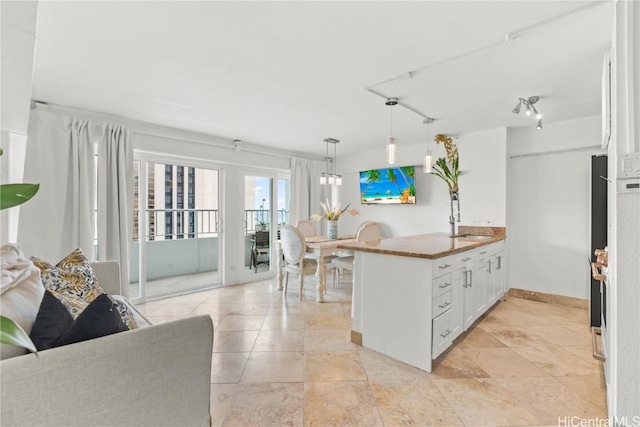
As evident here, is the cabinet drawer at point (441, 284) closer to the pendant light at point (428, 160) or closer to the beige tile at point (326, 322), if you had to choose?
the beige tile at point (326, 322)

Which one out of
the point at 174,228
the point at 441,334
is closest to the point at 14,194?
the point at 441,334

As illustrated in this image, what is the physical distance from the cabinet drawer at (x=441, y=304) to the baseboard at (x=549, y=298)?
2188mm

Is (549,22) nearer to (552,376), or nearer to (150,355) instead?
(552,376)

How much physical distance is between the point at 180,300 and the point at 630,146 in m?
4.28

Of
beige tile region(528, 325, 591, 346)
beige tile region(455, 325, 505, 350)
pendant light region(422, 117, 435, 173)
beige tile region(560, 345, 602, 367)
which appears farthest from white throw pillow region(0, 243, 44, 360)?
beige tile region(528, 325, 591, 346)

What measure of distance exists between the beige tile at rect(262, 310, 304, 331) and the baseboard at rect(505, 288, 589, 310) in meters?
2.79

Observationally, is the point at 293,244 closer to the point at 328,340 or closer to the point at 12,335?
the point at 328,340

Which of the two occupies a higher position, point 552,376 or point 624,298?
point 624,298

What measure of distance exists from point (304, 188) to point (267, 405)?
4006mm

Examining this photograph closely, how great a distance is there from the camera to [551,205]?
3672 millimetres

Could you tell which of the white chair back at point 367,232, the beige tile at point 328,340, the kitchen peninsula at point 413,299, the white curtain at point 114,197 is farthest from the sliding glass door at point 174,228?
the kitchen peninsula at point 413,299

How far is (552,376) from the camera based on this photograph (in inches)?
80.1

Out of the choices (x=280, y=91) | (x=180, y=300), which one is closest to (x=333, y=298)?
(x=180, y=300)

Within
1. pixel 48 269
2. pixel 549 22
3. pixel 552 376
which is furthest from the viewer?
pixel 552 376
